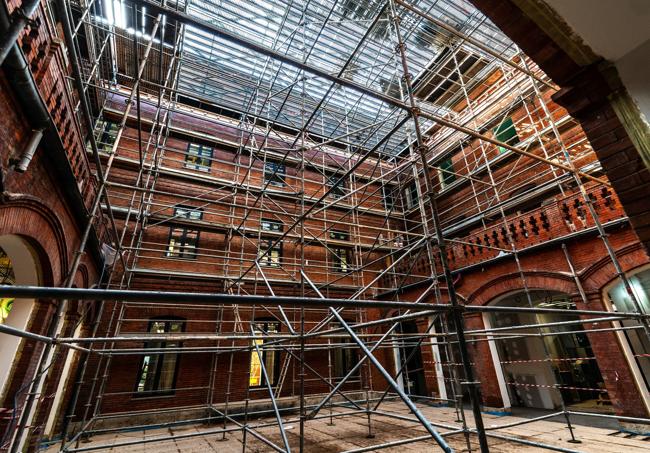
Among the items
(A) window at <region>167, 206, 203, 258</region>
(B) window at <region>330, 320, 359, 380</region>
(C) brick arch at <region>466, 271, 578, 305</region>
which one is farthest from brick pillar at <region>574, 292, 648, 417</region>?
(A) window at <region>167, 206, 203, 258</region>

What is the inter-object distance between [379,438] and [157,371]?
676cm

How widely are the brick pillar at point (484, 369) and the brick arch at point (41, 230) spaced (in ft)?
31.9

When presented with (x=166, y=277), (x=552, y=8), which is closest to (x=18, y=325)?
(x=166, y=277)

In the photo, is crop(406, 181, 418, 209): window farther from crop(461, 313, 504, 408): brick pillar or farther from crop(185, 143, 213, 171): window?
crop(185, 143, 213, 171): window

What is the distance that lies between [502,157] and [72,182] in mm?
10931

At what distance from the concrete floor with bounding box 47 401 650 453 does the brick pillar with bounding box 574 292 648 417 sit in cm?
54

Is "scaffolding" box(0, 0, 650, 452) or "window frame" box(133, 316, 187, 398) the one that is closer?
"scaffolding" box(0, 0, 650, 452)

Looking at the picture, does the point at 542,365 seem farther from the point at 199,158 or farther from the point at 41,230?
the point at 199,158

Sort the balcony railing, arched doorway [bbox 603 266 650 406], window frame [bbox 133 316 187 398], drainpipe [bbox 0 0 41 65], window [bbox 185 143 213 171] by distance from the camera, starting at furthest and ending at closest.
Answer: window [bbox 185 143 213 171], window frame [bbox 133 316 187 398], the balcony railing, arched doorway [bbox 603 266 650 406], drainpipe [bbox 0 0 41 65]

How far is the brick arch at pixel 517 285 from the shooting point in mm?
7053

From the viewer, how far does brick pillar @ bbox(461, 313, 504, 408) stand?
8199 mm

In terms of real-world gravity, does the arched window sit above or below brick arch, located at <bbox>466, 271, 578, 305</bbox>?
below

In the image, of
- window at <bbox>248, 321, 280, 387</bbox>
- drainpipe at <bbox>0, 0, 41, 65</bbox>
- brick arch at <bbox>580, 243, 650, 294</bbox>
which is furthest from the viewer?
window at <bbox>248, 321, 280, 387</bbox>

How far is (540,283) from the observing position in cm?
748
